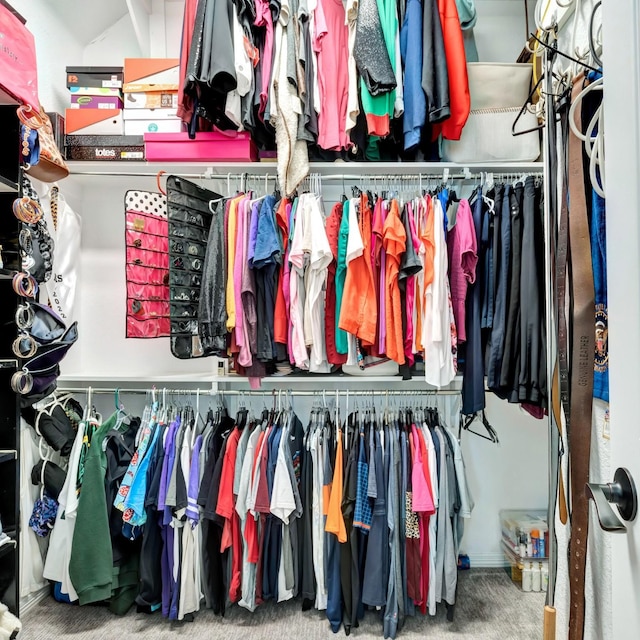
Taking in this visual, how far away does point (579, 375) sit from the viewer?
3.65 ft

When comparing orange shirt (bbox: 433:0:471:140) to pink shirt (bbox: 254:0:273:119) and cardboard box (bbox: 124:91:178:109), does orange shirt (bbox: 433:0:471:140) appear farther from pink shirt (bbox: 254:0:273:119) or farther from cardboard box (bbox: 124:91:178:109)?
cardboard box (bbox: 124:91:178:109)

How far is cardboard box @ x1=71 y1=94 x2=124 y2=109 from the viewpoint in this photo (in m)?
2.23

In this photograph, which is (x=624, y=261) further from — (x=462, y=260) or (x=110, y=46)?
(x=110, y=46)

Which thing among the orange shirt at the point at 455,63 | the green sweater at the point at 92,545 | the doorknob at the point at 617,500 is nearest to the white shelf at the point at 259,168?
the orange shirt at the point at 455,63

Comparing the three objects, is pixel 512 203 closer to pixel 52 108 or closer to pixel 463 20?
pixel 463 20

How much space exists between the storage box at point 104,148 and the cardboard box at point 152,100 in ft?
0.56

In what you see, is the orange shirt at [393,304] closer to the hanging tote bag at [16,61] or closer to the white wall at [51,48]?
the hanging tote bag at [16,61]

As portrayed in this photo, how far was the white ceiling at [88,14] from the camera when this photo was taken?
2.34 meters

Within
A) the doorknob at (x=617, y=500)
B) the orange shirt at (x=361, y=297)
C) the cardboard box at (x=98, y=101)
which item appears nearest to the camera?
the doorknob at (x=617, y=500)

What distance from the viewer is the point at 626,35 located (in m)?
0.64

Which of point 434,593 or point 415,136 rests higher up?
point 415,136

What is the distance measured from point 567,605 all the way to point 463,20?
7.70 ft

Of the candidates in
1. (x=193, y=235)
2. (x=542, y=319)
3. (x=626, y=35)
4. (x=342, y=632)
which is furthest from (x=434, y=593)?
(x=626, y=35)

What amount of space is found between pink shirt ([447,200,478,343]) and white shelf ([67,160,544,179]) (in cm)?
33
